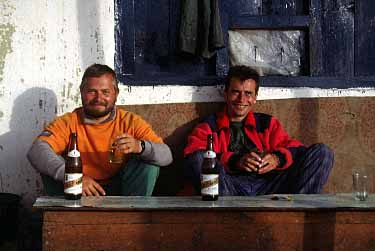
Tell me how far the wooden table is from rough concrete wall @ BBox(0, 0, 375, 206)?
5.76 feet

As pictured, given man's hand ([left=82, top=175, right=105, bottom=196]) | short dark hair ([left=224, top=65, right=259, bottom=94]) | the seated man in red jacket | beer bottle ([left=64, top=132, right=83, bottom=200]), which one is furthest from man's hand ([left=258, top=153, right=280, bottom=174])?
beer bottle ([left=64, top=132, right=83, bottom=200])

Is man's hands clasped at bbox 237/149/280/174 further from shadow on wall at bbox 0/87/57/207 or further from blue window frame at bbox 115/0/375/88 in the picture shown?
shadow on wall at bbox 0/87/57/207

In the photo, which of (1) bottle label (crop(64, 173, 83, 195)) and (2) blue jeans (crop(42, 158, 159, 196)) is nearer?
(1) bottle label (crop(64, 173, 83, 195))

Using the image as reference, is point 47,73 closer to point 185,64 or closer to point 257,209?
point 185,64

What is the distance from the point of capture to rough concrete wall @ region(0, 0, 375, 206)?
220 inches

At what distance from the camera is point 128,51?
18.7 feet

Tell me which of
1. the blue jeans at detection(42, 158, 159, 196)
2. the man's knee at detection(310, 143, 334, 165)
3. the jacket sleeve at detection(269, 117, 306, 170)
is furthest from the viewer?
the jacket sleeve at detection(269, 117, 306, 170)

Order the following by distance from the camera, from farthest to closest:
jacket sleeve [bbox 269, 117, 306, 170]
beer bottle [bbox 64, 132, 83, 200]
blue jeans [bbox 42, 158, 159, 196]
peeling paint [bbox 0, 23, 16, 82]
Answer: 1. peeling paint [bbox 0, 23, 16, 82]
2. jacket sleeve [bbox 269, 117, 306, 170]
3. blue jeans [bbox 42, 158, 159, 196]
4. beer bottle [bbox 64, 132, 83, 200]

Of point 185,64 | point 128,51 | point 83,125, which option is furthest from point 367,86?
point 83,125

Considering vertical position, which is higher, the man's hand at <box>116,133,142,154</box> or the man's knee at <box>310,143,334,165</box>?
the man's hand at <box>116,133,142,154</box>

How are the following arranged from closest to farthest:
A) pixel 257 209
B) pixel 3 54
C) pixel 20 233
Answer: pixel 257 209, pixel 20 233, pixel 3 54

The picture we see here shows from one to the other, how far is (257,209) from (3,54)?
2763mm

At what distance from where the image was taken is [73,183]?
4184mm

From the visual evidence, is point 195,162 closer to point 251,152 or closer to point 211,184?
point 251,152
